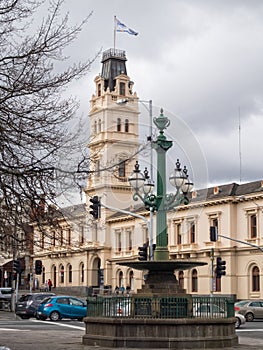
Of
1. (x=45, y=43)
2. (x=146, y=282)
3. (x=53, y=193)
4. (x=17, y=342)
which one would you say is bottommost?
(x=17, y=342)

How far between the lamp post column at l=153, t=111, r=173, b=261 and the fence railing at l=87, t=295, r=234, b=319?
2.23m

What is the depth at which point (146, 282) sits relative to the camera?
22531 mm

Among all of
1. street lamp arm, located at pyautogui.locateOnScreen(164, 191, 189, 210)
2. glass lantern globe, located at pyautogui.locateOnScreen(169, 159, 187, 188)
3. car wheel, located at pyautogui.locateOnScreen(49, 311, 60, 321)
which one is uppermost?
glass lantern globe, located at pyautogui.locateOnScreen(169, 159, 187, 188)

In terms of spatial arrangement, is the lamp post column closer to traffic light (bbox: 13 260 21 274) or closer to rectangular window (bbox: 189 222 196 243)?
traffic light (bbox: 13 260 21 274)

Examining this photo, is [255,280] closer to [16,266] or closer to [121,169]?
[16,266]

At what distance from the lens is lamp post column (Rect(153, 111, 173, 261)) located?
912 inches

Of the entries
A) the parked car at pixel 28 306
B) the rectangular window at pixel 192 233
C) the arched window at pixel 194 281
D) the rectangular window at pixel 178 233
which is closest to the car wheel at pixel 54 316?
the parked car at pixel 28 306

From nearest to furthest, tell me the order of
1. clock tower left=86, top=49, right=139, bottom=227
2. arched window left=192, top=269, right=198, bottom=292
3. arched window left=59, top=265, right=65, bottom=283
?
1. clock tower left=86, top=49, right=139, bottom=227
2. arched window left=192, top=269, right=198, bottom=292
3. arched window left=59, top=265, right=65, bottom=283

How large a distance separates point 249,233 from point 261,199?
384 centimetres

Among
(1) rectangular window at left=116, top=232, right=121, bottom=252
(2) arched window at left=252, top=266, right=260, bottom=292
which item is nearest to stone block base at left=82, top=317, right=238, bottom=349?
(2) arched window at left=252, top=266, right=260, bottom=292

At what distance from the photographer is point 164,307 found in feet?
68.4

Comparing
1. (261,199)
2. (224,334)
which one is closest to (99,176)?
(224,334)

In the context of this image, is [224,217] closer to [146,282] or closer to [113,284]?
[113,284]

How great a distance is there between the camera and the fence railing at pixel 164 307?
20.9 m
